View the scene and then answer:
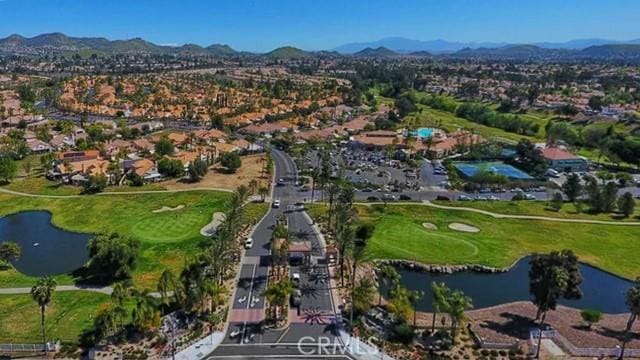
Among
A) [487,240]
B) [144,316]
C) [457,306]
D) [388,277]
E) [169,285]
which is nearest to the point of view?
[457,306]

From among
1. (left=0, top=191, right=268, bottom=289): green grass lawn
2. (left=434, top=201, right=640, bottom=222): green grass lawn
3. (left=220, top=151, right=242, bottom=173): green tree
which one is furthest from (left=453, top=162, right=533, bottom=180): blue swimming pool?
(left=0, top=191, right=268, bottom=289): green grass lawn

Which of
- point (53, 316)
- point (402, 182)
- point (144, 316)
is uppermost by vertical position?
point (402, 182)

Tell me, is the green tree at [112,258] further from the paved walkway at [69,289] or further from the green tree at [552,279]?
the green tree at [552,279]

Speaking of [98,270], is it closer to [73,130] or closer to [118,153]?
[118,153]

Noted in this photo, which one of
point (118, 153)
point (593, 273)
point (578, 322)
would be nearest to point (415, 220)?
point (593, 273)

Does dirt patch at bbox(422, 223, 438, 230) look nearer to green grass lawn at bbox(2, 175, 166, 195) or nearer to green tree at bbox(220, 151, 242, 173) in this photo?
green tree at bbox(220, 151, 242, 173)

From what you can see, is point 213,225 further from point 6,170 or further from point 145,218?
point 6,170

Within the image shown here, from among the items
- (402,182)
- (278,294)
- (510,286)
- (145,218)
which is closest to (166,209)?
(145,218)
